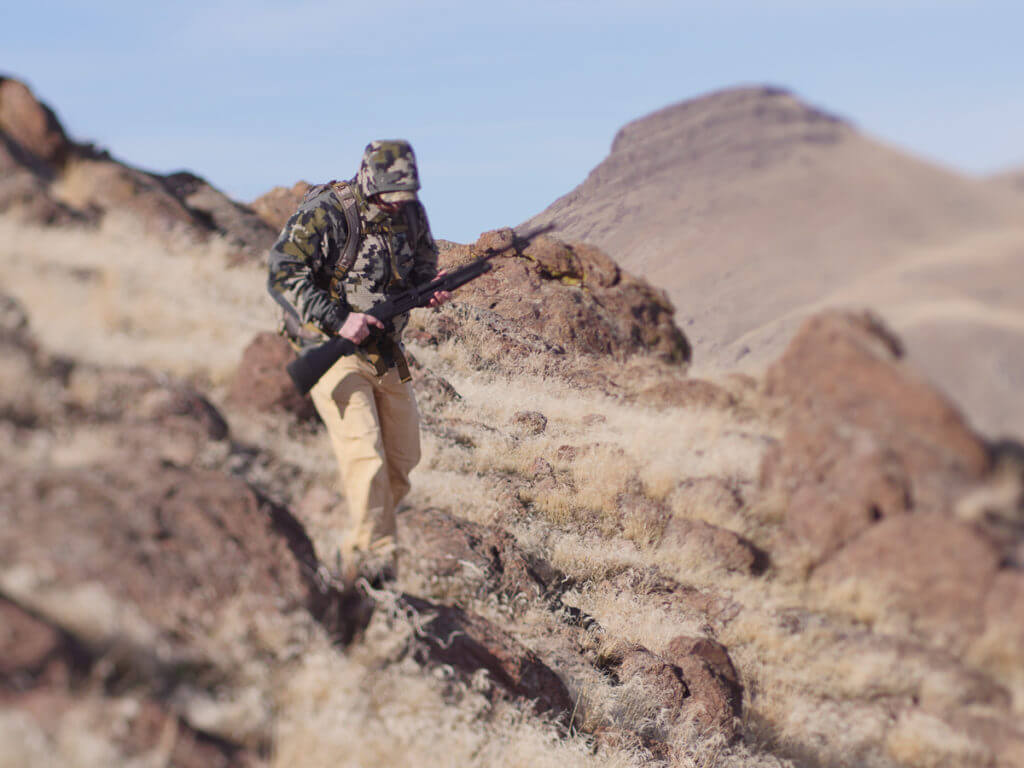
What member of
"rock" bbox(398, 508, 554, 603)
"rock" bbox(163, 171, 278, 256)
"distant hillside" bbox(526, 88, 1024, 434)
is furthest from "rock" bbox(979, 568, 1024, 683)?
"rock" bbox(163, 171, 278, 256)

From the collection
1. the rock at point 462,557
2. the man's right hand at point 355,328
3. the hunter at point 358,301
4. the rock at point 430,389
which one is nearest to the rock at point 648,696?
the rock at point 462,557

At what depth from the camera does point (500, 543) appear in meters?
4.37

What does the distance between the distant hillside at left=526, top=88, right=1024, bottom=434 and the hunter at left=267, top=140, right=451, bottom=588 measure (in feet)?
9.41

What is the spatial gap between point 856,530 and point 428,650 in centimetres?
594

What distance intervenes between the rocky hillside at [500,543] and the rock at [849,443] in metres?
0.04

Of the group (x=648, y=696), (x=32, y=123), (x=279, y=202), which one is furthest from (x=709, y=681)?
(x=279, y=202)

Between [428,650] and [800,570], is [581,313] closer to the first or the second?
[800,570]

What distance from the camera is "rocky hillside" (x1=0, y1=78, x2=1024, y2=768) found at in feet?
7.61

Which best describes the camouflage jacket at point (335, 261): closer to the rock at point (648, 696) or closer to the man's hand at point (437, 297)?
the man's hand at point (437, 297)

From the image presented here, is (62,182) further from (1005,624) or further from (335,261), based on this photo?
(1005,624)

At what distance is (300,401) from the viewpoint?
3.88 metres

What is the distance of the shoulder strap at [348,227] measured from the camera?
3.38 m

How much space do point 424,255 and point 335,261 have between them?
534 mm

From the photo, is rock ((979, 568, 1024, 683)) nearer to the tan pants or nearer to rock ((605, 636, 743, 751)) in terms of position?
rock ((605, 636, 743, 751))
